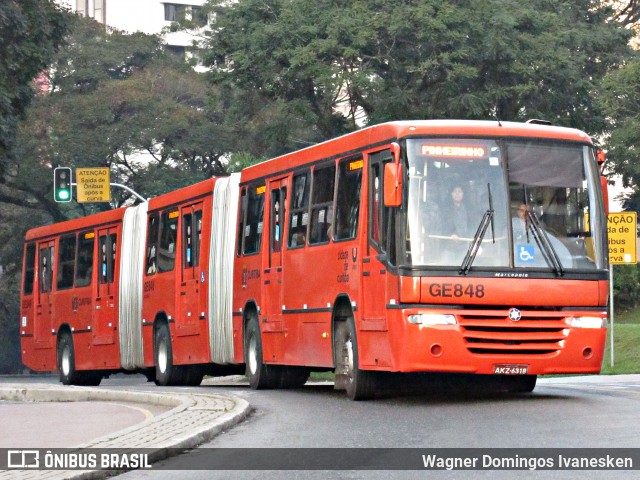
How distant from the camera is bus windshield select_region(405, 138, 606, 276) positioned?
17.3 meters

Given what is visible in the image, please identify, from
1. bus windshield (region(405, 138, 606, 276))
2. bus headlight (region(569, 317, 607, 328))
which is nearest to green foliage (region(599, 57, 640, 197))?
bus windshield (region(405, 138, 606, 276))

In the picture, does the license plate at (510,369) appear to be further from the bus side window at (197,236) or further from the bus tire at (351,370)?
the bus side window at (197,236)

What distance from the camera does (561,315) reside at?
17.4 meters

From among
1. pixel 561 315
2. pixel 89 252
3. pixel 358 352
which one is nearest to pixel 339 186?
pixel 358 352

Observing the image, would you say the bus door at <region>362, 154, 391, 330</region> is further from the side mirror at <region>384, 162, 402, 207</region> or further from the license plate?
the license plate

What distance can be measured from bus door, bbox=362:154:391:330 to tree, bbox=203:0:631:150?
91.1 ft

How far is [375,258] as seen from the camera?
1808 cm

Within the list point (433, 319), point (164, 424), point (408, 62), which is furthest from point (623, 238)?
point (164, 424)

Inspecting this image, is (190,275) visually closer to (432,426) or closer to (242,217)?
(242,217)

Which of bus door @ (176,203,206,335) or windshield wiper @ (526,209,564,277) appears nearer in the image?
windshield wiper @ (526,209,564,277)

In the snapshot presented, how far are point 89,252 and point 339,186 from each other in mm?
14896

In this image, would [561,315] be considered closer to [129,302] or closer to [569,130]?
[569,130]

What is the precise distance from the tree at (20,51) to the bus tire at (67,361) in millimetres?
4646

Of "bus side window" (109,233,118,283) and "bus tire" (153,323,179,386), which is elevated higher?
"bus side window" (109,233,118,283)
